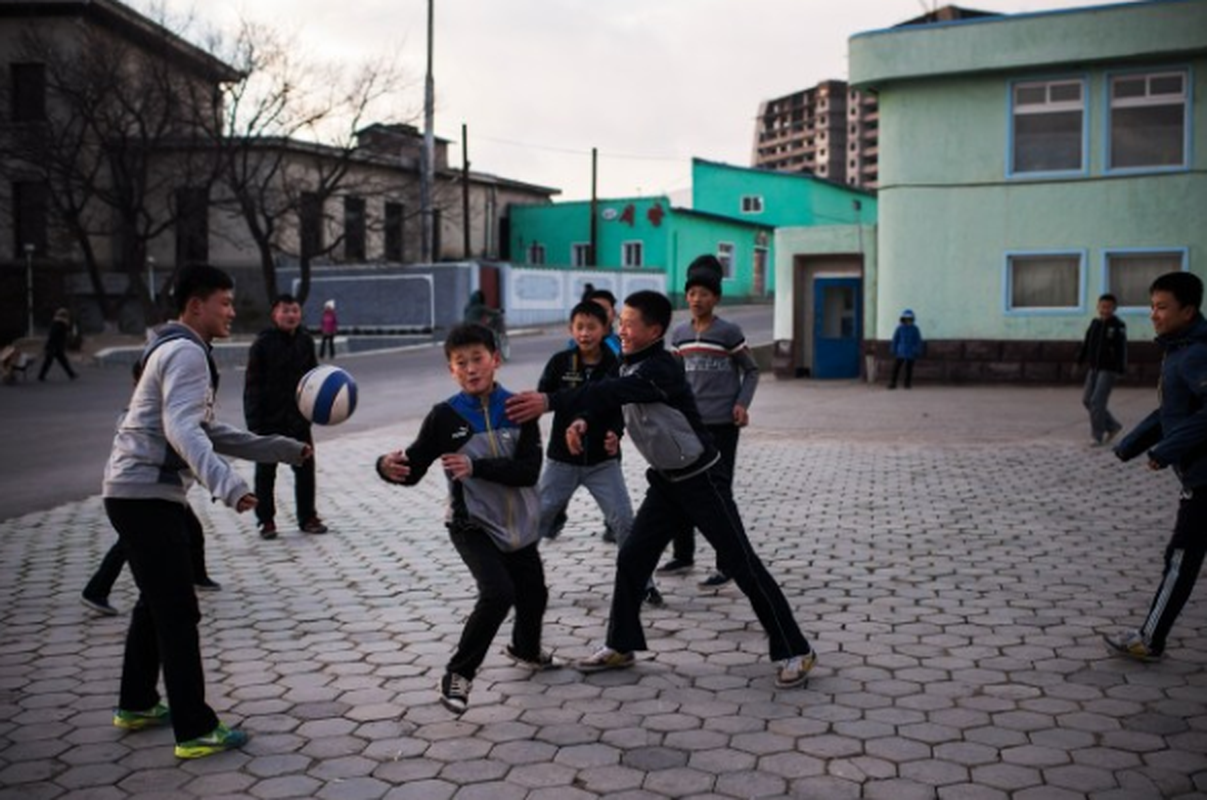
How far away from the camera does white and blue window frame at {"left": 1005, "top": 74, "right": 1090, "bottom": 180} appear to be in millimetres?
22203

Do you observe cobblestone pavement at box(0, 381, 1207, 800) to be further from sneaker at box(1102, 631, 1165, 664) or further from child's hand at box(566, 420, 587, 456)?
child's hand at box(566, 420, 587, 456)

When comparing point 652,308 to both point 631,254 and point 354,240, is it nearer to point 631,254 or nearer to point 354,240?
point 354,240

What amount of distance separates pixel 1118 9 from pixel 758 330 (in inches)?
707

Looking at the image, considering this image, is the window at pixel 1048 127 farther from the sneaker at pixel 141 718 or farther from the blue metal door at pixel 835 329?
the sneaker at pixel 141 718

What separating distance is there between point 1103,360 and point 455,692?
10.7m

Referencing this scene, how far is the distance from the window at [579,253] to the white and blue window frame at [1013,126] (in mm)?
32050

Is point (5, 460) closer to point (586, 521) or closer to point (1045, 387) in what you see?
point (586, 521)

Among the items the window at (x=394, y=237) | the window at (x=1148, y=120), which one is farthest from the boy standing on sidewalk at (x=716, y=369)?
the window at (x=394, y=237)

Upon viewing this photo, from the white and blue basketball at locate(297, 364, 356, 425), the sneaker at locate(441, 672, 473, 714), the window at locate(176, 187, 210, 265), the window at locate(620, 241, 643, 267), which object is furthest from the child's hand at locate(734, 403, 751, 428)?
the window at locate(620, 241, 643, 267)

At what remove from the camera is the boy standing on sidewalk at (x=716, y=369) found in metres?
6.75

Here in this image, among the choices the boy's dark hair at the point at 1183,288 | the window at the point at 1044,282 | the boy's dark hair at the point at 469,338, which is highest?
the window at the point at 1044,282

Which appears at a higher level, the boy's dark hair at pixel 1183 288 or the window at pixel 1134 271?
the window at pixel 1134 271

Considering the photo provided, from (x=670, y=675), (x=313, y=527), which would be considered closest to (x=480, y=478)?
(x=670, y=675)

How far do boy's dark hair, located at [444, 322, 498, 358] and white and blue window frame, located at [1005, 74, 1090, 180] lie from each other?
67.2 feet
